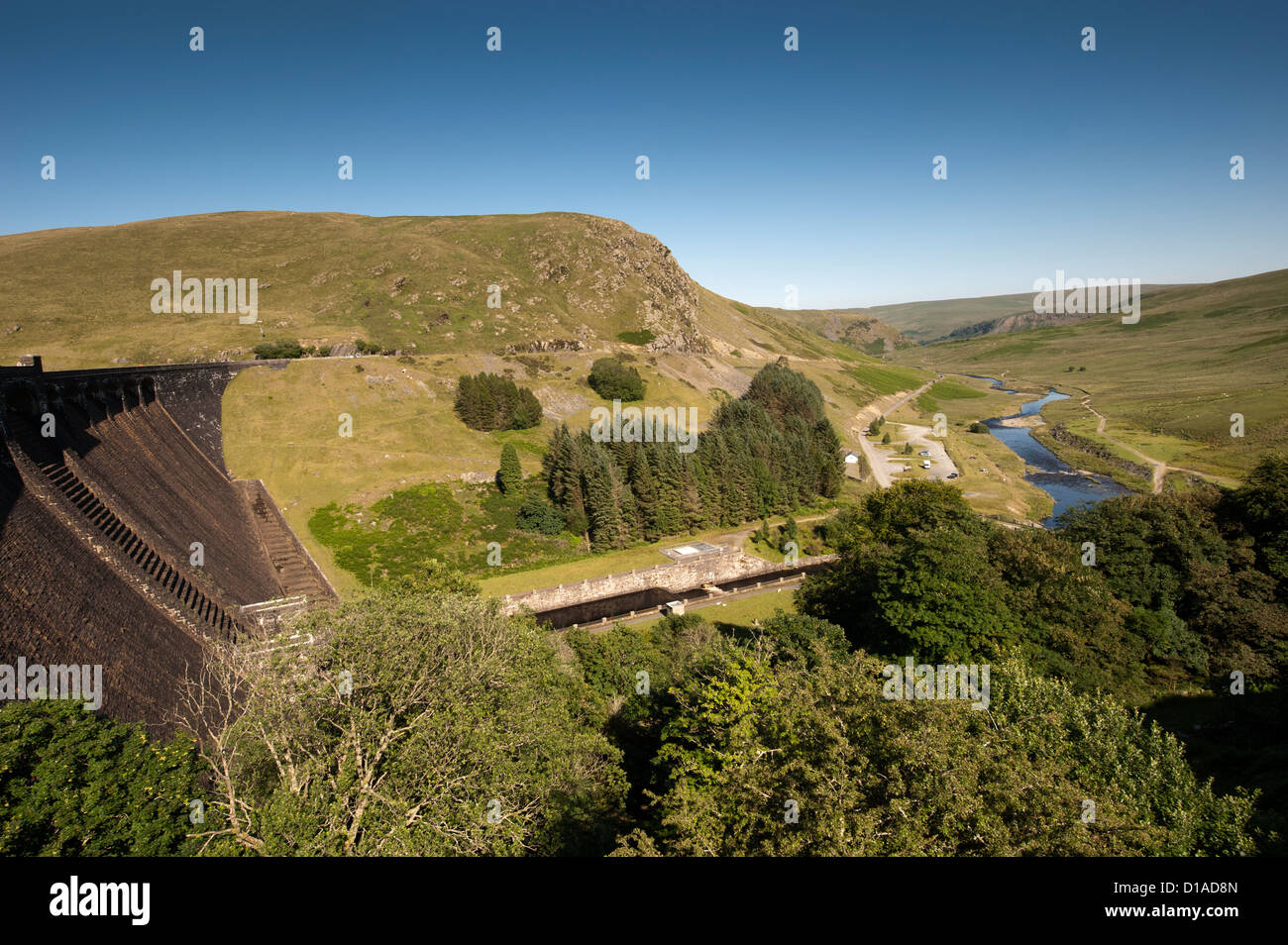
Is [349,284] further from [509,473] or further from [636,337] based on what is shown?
[509,473]

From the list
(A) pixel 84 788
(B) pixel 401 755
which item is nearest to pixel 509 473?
(B) pixel 401 755

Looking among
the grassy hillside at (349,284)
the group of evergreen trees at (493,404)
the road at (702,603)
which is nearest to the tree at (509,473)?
the group of evergreen trees at (493,404)

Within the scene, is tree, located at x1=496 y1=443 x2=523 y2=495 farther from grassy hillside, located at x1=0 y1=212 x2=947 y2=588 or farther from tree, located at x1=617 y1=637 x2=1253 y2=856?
tree, located at x1=617 y1=637 x2=1253 y2=856

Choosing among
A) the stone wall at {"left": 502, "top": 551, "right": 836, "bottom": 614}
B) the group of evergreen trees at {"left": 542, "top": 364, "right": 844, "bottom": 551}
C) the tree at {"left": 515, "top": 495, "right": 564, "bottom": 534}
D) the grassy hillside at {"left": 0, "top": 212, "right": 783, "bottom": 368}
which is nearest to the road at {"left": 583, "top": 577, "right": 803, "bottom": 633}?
the stone wall at {"left": 502, "top": 551, "right": 836, "bottom": 614}
